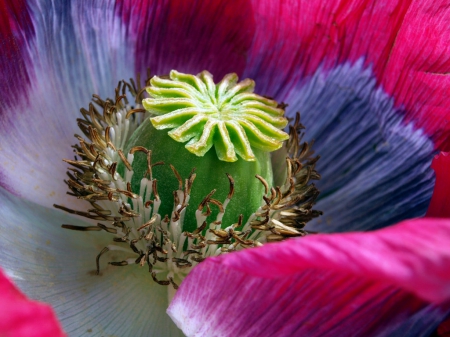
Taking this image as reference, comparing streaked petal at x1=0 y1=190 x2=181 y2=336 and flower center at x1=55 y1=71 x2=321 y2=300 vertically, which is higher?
flower center at x1=55 y1=71 x2=321 y2=300

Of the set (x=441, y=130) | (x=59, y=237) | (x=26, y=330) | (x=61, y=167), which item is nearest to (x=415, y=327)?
(x=26, y=330)

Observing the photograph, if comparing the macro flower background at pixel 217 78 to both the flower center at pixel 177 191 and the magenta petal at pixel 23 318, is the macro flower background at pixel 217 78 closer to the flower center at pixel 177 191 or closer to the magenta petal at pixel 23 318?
the flower center at pixel 177 191

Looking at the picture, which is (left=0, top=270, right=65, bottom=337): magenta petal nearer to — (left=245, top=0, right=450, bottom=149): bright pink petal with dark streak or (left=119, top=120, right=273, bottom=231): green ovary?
(left=119, top=120, right=273, bottom=231): green ovary

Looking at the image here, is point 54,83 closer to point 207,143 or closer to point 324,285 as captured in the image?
point 207,143

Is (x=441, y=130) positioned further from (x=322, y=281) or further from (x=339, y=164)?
(x=322, y=281)

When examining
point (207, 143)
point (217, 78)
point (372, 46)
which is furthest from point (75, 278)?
point (372, 46)

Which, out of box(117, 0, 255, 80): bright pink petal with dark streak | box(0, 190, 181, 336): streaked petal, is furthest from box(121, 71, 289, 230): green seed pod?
box(117, 0, 255, 80): bright pink petal with dark streak

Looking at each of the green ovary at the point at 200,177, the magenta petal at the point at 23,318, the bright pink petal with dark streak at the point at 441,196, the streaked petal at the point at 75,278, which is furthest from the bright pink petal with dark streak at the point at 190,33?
the magenta petal at the point at 23,318
